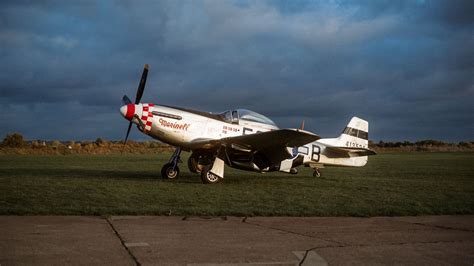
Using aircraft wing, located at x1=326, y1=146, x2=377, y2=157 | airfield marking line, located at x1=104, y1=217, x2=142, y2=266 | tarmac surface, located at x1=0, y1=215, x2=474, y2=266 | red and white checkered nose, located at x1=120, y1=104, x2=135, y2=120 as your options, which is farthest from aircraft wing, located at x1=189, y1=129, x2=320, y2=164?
airfield marking line, located at x1=104, y1=217, x2=142, y2=266

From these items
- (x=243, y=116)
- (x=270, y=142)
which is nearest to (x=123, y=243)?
(x=270, y=142)

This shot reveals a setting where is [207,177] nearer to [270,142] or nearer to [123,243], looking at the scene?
[270,142]

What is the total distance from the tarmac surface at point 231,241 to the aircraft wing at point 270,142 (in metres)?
5.82

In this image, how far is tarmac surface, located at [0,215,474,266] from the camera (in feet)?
14.4

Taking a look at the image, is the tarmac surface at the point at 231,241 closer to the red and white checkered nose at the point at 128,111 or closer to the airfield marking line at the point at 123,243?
the airfield marking line at the point at 123,243

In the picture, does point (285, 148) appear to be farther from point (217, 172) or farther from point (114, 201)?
point (114, 201)

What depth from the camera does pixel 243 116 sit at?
14758 mm

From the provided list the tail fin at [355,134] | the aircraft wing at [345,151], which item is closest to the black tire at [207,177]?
the aircraft wing at [345,151]

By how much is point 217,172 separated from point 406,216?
6.73 metres

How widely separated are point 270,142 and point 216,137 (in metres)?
1.78

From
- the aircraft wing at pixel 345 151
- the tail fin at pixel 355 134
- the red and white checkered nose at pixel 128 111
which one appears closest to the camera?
the red and white checkered nose at pixel 128 111

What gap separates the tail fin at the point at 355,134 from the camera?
1798 cm

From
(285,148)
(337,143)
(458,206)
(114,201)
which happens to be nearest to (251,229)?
(114,201)

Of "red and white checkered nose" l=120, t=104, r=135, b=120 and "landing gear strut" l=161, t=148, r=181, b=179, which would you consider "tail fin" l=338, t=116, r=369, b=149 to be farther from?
"red and white checkered nose" l=120, t=104, r=135, b=120
